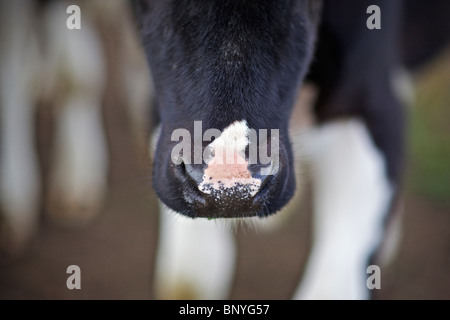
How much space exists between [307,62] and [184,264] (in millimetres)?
736

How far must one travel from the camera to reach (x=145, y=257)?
7.57ft

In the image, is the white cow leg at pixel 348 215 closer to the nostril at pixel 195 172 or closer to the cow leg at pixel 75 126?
the nostril at pixel 195 172

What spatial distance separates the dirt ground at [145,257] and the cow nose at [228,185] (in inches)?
A: 43.0

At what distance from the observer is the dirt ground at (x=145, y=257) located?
6.93 ft

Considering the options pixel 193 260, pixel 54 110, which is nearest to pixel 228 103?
pixel 193 260

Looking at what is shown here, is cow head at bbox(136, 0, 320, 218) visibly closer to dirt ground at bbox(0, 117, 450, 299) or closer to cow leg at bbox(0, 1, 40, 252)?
dirt ground at bbox(0, 117, 450, 299)

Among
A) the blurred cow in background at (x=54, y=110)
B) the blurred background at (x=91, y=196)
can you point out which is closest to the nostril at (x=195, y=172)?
the blurred background at (x=91, y=196)

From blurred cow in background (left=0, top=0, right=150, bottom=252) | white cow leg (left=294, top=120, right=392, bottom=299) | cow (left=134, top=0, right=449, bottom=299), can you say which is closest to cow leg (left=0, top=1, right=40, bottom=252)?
blurred cow in background (left=0, top=0, right=150, bottom=252)

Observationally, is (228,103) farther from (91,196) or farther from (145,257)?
(91,196)

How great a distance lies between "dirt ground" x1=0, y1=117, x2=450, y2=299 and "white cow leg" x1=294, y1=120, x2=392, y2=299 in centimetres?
60

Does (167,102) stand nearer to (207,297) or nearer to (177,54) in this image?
(177,54)

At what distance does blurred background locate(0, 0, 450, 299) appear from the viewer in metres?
2.17
